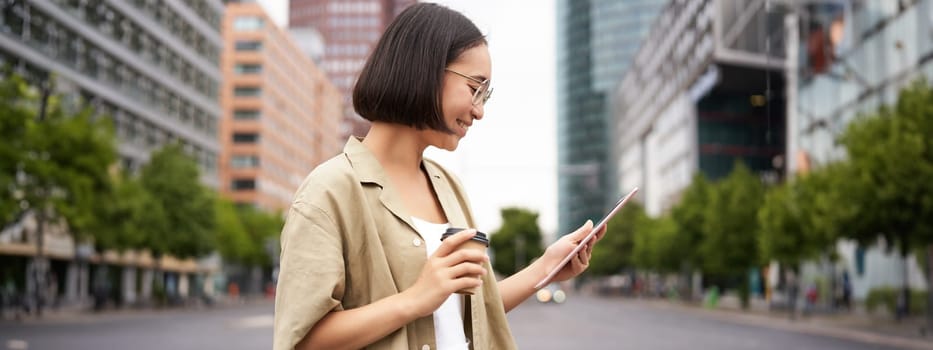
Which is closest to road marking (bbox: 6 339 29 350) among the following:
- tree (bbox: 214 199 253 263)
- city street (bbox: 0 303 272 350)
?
city street (bbox: 0 303 272 350)

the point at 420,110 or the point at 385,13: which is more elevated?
the point at 385,13

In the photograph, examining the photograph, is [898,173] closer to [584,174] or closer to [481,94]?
[481,94]

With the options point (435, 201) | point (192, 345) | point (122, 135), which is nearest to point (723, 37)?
point (122, 135)

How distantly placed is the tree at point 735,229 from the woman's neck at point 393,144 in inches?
1934

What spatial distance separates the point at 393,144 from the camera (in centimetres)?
222

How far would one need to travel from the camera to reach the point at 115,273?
211 ft

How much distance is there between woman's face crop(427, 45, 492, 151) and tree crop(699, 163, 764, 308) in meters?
49.1

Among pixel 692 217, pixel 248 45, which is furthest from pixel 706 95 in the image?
pixel 248 45

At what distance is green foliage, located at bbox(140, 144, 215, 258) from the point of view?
51.6 meters

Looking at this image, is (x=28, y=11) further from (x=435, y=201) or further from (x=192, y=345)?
(x=435, y=201)

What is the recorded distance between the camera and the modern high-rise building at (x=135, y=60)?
150 feet

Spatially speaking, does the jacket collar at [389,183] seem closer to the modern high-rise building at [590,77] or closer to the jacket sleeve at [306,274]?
the jacket sleeve at [306,274]

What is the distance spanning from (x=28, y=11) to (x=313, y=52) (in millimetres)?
88786

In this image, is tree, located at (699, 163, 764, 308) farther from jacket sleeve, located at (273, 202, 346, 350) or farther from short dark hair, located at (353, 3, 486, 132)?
jacket sleeve, located at (273, 202, 346, 350)
